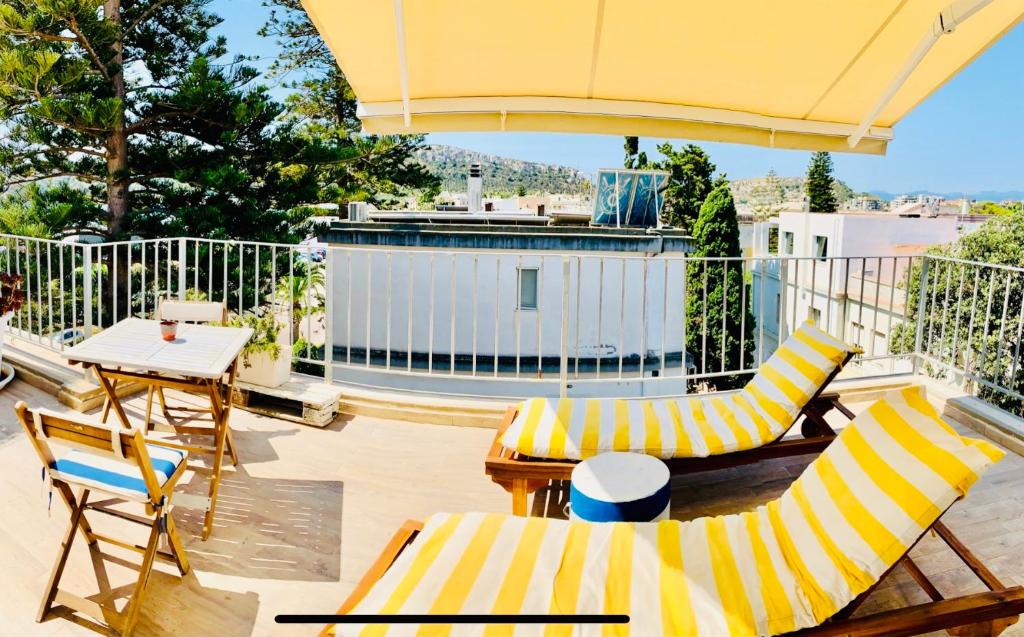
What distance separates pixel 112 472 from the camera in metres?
2.23

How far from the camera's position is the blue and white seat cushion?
2168 mm

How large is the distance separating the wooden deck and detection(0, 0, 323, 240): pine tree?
11.8 m

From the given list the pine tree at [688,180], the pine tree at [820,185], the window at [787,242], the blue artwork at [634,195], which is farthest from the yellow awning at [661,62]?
the pine tree at [820,185]

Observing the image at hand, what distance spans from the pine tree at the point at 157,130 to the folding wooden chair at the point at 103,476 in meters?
13.0

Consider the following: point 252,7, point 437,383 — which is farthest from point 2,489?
point 252,7

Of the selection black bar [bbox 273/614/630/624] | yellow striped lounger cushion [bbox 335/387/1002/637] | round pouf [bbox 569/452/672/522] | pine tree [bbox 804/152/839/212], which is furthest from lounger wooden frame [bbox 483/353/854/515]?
pine tree [bbox 804/152/839/212]

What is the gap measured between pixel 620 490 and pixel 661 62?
85.3 inches

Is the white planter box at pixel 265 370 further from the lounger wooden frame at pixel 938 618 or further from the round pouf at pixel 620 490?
the lounger wooden frame at pixel 938 618

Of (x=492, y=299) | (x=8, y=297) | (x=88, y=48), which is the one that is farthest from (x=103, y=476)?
(x=88, y=48)

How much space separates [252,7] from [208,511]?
18529 mm

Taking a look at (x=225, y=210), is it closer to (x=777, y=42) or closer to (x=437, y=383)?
(x=437, y=383)

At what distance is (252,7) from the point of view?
1756cm

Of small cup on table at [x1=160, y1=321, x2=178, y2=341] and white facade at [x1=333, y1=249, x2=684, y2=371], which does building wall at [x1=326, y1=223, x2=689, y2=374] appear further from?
small cup on table at [x1=160, y1=321, x2=178, y2=341]

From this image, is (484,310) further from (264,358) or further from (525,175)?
(525,175)
